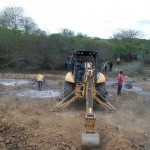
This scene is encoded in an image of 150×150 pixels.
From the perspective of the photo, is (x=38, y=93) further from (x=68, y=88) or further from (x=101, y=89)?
(x=101, y=89)

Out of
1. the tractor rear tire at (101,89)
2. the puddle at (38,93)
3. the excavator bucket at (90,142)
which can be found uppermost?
the tractor rear tire at (101,89)

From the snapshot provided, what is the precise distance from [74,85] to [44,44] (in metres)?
14.8

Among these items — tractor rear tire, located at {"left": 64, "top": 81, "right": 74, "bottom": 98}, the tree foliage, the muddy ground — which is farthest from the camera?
the tree foliage

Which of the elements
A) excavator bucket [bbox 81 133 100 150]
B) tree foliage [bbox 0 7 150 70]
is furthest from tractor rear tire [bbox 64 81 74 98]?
tree foliage [bbox 0 7 150 70]

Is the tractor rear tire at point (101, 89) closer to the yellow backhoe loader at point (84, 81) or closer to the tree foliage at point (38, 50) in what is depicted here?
the yellow backhoe loader at point (84, 81)

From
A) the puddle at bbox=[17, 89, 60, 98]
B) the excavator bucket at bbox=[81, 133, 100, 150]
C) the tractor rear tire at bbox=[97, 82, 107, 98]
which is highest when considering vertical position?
the tractor rear tire at bbox=[97, 82, 107, 98]

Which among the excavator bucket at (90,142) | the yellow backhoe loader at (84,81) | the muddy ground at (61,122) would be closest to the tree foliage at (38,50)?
the muddy ground at (61,122)

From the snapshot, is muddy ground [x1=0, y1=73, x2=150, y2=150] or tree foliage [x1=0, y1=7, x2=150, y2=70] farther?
tree foliage [x1=0, y1=7, x2=150, y2=70]

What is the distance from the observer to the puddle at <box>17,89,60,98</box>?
15.3 meters

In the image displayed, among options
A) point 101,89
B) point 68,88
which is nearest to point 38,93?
point 68,88

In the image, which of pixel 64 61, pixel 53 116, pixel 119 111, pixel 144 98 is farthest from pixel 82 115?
pixel 64 61

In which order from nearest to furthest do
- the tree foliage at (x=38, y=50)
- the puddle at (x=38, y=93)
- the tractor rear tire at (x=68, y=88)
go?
the tractor rear tire at (x=68, y=88) → the puddle at (x=38, y=93) → the tree foliage at (x=38, y=50)

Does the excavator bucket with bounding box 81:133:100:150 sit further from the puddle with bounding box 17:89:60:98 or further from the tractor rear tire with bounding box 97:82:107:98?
the puddle with bounding box 17:89:60:98

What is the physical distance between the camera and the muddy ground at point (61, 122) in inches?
325
